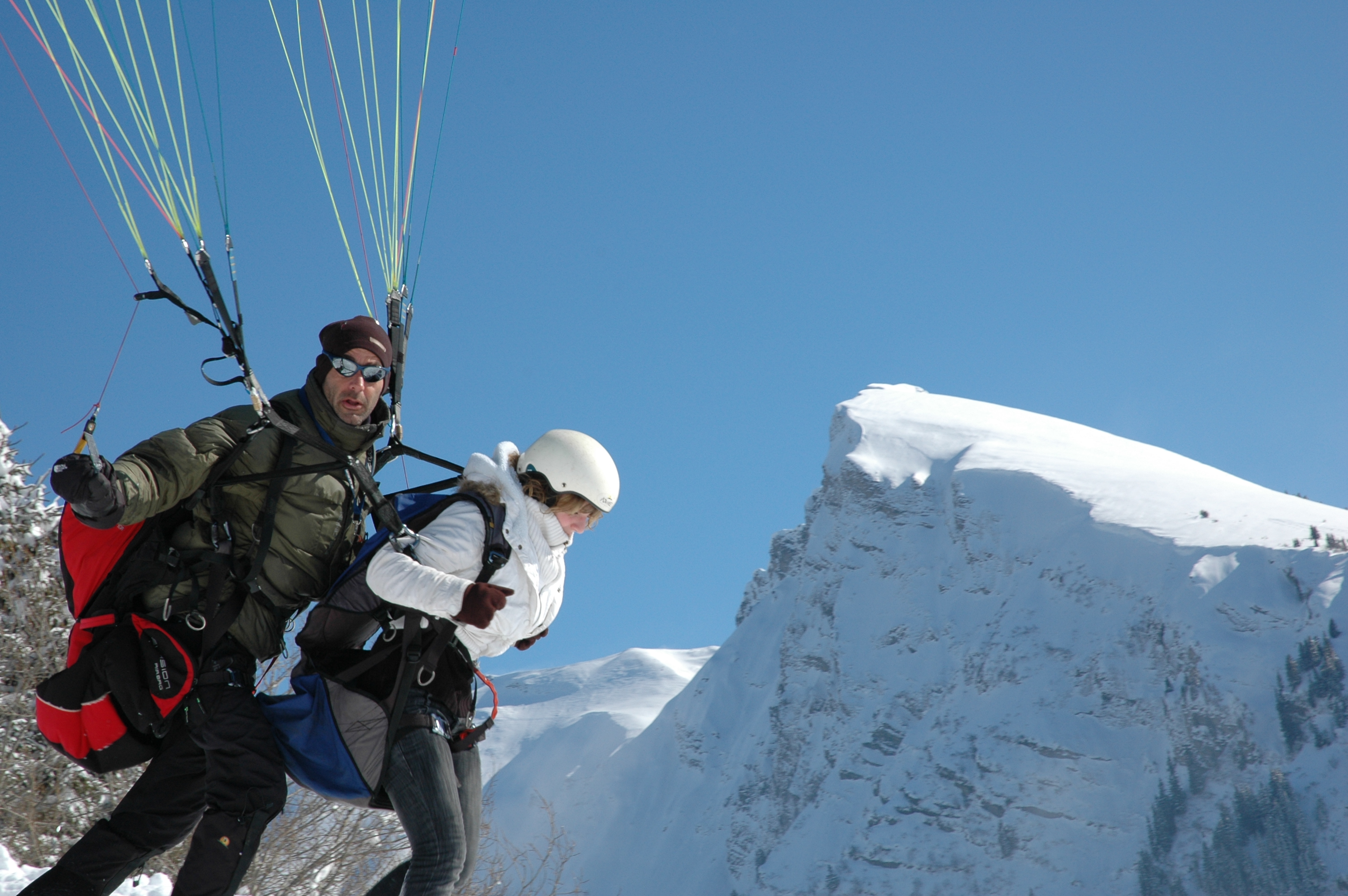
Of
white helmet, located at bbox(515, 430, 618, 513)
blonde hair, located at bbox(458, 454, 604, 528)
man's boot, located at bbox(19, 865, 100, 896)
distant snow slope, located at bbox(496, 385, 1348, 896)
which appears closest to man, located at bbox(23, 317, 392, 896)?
man's boot, located at bbox(19, 865, 100, 896)

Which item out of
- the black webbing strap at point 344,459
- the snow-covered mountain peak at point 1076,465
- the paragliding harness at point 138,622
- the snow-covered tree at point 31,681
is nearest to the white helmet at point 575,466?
the black webbing strap at point 344,459

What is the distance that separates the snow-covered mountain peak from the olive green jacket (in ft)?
419

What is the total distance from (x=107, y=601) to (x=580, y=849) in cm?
16835

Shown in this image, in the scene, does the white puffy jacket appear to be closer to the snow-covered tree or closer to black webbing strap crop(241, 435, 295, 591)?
black webbing strap crop(241, 435, 295, 591)

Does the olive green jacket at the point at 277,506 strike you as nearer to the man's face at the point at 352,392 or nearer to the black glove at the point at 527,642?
the man's face at the point at 352,392

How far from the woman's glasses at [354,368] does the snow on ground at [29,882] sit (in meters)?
2.30

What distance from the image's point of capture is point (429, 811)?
3.23m

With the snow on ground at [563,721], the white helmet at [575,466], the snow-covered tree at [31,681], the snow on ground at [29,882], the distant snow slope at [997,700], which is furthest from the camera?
the snow on ground at [563,721]

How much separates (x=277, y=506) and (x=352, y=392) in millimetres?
478

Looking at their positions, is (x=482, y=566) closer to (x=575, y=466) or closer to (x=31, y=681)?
(x=575, y=466)

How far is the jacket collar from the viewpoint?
3.67m

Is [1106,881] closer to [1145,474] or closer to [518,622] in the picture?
[1145,474]

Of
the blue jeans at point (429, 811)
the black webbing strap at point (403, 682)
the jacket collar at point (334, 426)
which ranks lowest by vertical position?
the blue jeans at point (429, 811)

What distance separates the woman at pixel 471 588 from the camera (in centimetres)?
315
